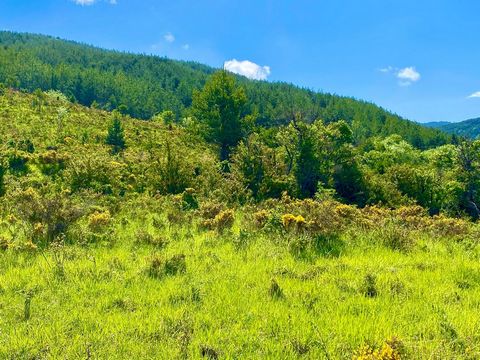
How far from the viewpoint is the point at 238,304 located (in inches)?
204

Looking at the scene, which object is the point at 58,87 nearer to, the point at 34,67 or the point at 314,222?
the point at 34,67

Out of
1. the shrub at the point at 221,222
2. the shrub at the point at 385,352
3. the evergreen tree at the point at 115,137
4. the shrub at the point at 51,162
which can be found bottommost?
the shrub at the point at 385,352

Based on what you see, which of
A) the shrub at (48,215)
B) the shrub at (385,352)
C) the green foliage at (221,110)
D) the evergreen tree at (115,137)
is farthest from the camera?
the evergreen tree at (115,137)

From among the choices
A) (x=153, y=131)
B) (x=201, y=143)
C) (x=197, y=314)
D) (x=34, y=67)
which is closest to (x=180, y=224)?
(x=197, y=314)

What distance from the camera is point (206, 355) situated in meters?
4.02

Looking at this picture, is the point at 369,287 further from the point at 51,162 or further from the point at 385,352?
the point at 51,162

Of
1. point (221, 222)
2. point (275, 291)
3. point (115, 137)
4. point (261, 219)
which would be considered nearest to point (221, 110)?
point (115, 137)

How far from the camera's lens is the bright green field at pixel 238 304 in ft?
13.6

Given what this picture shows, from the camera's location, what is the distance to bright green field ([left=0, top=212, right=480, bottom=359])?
416 centimetres

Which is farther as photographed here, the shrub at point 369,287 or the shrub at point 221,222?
the shrub at point 221,222

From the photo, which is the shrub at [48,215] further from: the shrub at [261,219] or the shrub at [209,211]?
the shrub at [261,219]

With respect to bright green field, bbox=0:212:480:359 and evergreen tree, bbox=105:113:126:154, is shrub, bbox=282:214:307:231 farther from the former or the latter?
evergreen tree, bbox=105:113:126:154

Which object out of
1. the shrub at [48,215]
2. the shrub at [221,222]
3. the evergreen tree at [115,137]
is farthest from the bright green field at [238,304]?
the evergreen tree at [115,137]

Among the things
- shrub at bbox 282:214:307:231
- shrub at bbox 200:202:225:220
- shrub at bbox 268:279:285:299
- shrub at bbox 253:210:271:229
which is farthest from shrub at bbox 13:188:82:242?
shrub at bbox 268:279:285:299
